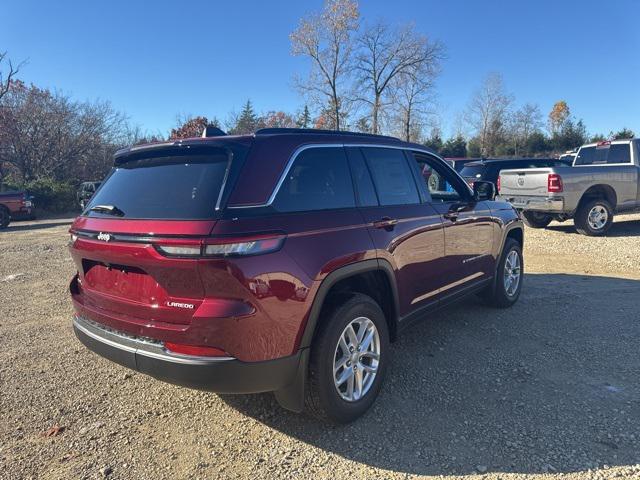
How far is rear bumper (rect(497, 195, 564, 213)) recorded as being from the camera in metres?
9.90

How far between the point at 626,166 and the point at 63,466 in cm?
1218

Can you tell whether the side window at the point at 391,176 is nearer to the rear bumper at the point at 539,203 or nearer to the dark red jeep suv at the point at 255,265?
the dark red jeep suv at the point at 255,265

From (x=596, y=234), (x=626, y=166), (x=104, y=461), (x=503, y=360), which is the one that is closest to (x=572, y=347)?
(x=503, y=360)

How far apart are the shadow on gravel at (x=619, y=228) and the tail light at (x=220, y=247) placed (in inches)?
414

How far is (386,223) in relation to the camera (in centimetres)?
332

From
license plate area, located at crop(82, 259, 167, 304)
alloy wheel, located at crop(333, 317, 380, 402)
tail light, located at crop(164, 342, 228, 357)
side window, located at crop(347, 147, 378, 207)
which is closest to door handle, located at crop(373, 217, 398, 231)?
side window, located at crop(347, 147, 378, 207)

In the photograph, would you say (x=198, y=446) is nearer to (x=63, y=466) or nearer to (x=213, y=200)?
(x=63, y=466)

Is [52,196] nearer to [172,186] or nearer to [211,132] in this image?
[211,132]

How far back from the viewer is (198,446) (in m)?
2.83

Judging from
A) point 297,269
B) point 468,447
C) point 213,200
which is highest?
point 213,200

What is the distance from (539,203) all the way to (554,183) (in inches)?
22.2

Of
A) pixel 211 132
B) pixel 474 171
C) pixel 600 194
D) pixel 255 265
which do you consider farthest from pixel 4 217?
pixel 600 194

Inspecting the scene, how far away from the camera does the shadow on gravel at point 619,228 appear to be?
35.0 ft

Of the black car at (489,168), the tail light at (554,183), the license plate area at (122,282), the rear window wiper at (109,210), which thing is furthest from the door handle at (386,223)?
the black car at (489,168)
